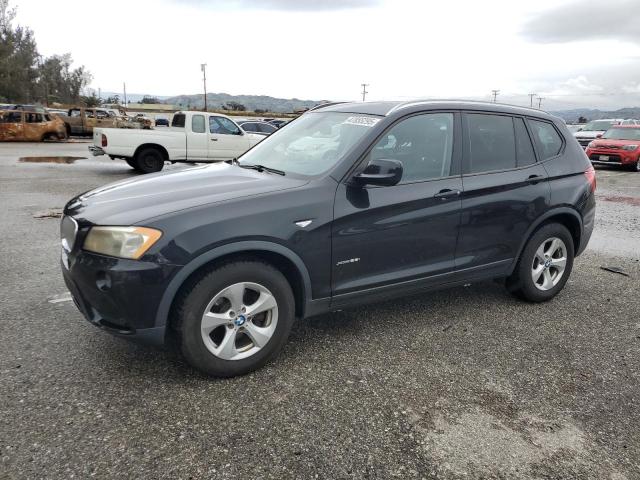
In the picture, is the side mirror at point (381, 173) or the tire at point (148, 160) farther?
the tire at point (148, 160)

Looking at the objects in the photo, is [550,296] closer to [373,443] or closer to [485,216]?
[485,216]

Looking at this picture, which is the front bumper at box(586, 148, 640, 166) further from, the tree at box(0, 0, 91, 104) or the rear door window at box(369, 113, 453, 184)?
the tree at box(0, 0, 91, 104)

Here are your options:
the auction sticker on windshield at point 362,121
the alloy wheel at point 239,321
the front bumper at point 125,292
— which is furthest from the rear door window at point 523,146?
the front bumper at point 125,292

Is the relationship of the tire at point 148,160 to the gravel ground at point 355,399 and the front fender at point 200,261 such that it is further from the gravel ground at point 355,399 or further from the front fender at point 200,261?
the front fender at point 200,261

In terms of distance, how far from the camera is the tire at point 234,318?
2922mm

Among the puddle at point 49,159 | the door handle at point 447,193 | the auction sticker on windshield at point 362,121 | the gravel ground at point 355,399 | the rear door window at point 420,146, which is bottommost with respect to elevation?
the gravel ground at point 355,399

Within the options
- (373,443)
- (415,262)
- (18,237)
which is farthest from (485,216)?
(18,237)

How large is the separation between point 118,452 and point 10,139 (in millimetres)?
26520

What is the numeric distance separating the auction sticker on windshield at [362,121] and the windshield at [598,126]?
23805 millimetres

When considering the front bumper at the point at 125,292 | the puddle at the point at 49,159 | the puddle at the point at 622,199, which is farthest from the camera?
the puddle at the point at 49,159

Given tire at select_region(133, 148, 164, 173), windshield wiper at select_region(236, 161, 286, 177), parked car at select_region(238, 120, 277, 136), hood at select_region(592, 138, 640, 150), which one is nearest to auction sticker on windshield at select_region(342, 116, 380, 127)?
windshield wiper at select_region(236, 161, 286, 177)

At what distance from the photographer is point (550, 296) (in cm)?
459

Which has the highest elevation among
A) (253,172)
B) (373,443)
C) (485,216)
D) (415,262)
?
(253,172)

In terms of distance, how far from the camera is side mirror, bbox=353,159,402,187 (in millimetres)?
3266
